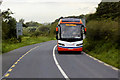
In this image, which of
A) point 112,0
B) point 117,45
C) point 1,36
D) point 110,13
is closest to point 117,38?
point 117,45

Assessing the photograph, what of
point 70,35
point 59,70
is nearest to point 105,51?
point 70,35

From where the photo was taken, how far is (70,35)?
23250mm

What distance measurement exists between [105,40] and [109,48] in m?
3.05

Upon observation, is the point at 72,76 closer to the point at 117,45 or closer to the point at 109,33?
the point at 117,45

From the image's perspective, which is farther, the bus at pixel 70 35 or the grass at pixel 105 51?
the bus at pixel 70 35

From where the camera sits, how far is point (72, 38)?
23.0 metres

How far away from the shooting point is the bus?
22.8 m

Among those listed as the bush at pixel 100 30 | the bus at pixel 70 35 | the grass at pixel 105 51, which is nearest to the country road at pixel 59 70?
the grass at pixel 105 51

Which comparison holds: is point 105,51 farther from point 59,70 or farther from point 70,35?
point 59,70

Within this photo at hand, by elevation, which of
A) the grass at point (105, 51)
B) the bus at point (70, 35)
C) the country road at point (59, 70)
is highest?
the bus at point (70, 35)

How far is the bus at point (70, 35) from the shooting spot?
22.8 m

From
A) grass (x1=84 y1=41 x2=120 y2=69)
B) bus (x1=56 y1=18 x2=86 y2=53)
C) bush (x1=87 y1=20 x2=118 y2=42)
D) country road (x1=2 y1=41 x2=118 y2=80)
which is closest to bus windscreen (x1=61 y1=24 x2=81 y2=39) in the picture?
bus (x1=56 y1=18 x2=86 y2=53)

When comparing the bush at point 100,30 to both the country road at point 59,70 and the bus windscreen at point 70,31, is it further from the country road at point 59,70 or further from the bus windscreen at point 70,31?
the country road at point 59,70

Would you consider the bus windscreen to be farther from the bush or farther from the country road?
the country road
